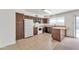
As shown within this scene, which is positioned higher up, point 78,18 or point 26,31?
point 78,18

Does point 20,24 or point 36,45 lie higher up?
point 20,24

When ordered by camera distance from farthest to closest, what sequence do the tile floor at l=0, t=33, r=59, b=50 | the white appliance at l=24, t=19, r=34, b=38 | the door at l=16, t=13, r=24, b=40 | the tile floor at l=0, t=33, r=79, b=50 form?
the white appliance at l=24, t=19, r=34, b=38
the door at l=16, t=13, r=24, b=40
the tile floor at l=0, t=33, r=79, b=50
the tile floor at l=0, t=33, r=59, b=50

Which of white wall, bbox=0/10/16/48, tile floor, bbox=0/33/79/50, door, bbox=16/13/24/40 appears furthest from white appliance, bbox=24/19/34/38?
white wall, bbox=0/10/16/48

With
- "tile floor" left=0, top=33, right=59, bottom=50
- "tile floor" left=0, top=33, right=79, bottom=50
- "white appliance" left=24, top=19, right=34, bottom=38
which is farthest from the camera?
"white appliance" left=24, top=19, right=34, bottom=38

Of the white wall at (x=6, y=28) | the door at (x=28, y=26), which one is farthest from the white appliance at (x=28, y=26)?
the white wall at (x=6, y=28)

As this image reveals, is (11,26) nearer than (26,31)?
Yes

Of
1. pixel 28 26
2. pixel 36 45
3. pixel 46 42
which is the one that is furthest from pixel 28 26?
pixel 36 45

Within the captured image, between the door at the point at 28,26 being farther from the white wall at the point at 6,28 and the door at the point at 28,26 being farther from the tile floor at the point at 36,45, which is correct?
the white wall at the point at 6,28

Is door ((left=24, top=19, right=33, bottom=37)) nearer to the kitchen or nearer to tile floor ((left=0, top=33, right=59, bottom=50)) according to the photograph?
the kitchen

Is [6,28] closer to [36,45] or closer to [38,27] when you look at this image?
[36,45]
